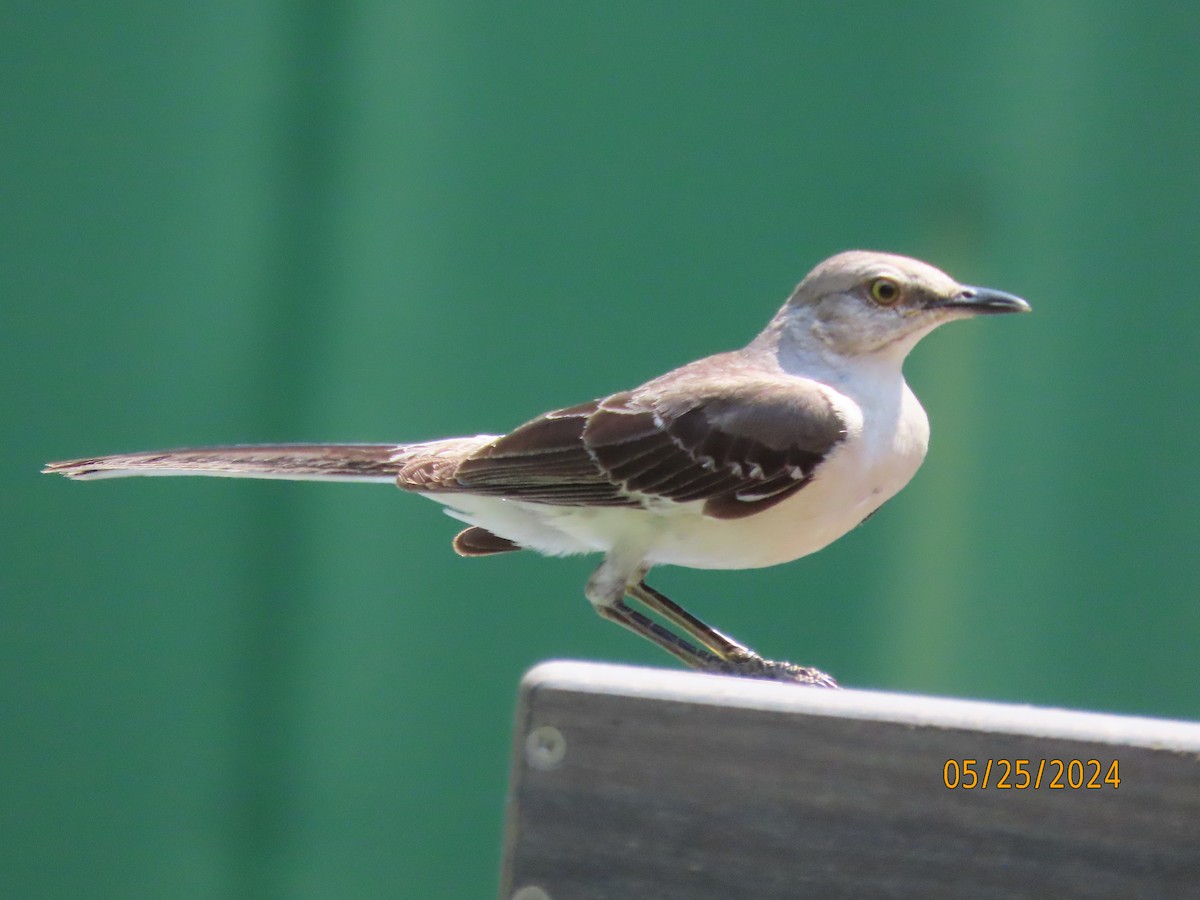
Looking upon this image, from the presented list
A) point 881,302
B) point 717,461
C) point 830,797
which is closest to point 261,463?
Result: point 717,461

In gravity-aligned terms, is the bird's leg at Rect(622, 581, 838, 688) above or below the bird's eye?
below

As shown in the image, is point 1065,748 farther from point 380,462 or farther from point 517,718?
point 380,462

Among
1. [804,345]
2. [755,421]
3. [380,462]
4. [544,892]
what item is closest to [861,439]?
[755,421]

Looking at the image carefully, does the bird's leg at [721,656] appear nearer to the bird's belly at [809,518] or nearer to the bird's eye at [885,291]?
the bird's belly at [809,518]
